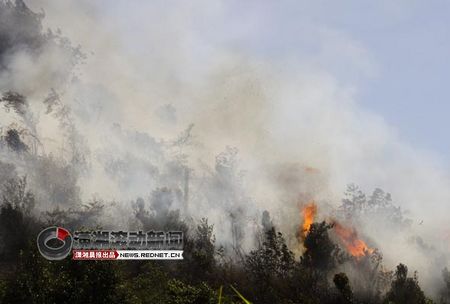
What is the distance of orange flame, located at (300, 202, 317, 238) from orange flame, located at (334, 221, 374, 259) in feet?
24.2

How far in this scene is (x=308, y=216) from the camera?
13038cm

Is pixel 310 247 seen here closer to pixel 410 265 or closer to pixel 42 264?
pixel 410 265

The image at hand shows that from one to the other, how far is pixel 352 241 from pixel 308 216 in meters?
13.7

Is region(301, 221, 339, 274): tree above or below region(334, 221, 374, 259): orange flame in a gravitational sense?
below

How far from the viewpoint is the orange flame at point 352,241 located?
124812mm

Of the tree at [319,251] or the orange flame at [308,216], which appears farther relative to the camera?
the orange flame at [308,216]

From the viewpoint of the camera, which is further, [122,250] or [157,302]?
[157,302]

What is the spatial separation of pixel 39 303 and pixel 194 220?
75929 millimetres

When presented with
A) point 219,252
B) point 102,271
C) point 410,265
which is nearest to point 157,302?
point 102,271

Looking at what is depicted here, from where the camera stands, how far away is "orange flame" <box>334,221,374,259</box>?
124812 millimetres

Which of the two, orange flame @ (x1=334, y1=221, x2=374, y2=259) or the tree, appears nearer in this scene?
the tree

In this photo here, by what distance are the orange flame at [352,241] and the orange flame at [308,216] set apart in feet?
24.2

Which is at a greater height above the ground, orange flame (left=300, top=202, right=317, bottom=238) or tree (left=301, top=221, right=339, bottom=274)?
orange flame (left=300, top=202, right=317, bottom=238)

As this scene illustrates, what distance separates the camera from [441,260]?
13275 cm
